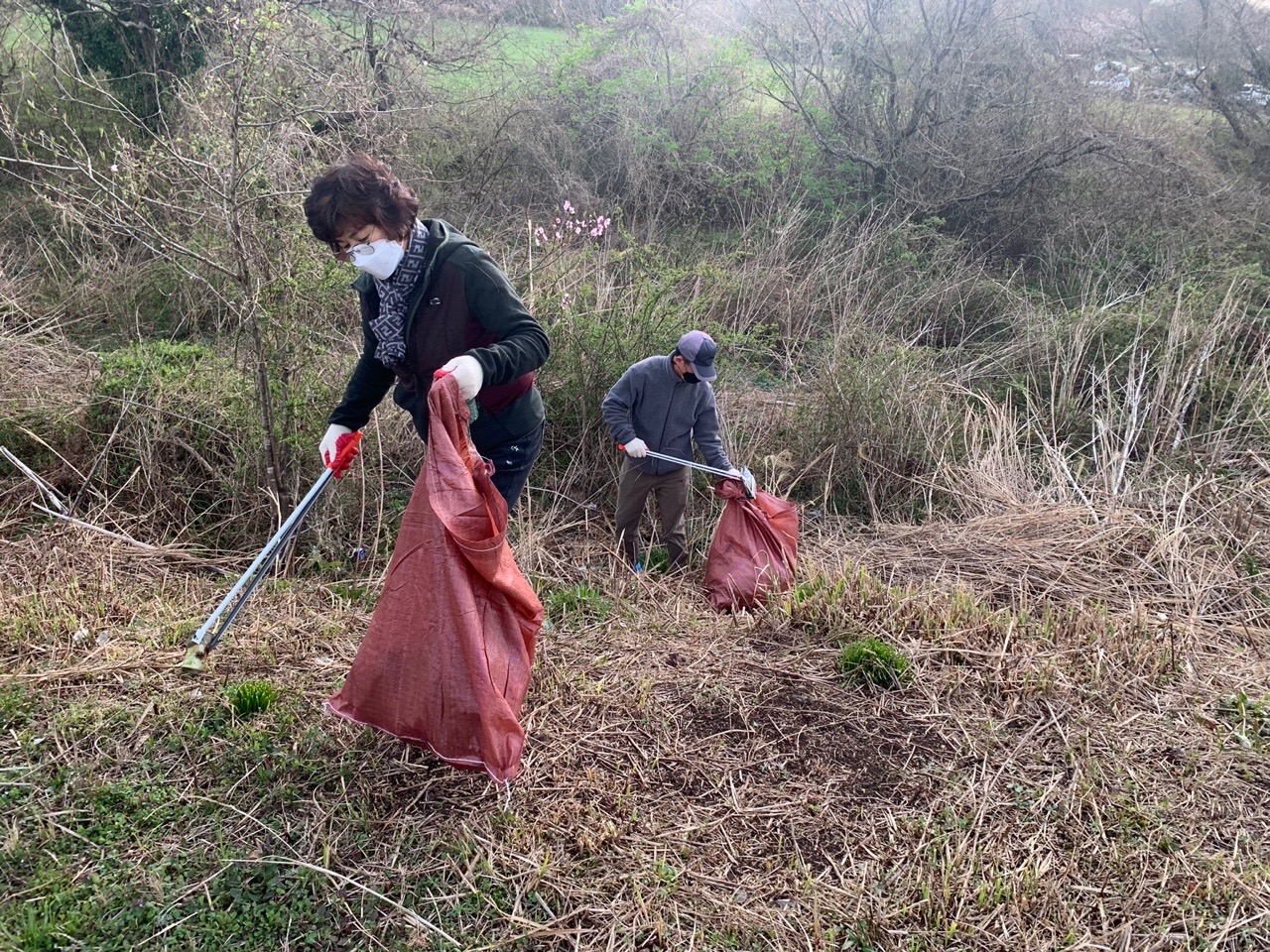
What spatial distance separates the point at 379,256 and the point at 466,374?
0.50 meters

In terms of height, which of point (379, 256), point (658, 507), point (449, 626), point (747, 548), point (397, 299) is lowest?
point (658, 507)

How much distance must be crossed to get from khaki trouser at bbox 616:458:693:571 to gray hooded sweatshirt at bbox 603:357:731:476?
0.08 metres

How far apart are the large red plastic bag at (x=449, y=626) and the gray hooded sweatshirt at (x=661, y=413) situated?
2154 mm

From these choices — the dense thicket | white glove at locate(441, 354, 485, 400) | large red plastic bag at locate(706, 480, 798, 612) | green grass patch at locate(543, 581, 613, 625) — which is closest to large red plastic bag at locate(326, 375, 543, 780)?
white glove at locate(441, 354, 485, 400)

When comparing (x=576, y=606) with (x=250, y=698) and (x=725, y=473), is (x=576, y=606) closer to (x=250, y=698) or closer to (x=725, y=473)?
(x=725, y=473)

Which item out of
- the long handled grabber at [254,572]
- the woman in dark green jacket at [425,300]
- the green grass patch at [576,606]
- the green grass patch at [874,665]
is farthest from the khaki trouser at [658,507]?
the long handled grabber at [254,572]

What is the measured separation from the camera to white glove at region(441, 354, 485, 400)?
87.5 inches

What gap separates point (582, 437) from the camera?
17.5 ft

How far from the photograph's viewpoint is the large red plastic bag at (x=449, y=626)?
2189 millimetres

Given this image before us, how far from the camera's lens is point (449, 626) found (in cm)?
219

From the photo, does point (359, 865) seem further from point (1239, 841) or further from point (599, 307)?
point (599, 307)

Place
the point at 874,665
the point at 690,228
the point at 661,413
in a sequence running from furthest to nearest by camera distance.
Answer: the point at 690,228
the point at 661,413
the point at 874,665

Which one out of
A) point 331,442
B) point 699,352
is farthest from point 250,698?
point 699,352

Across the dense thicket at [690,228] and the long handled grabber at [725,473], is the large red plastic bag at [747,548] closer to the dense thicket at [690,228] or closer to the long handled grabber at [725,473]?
the long handled grabber at [725,473]
